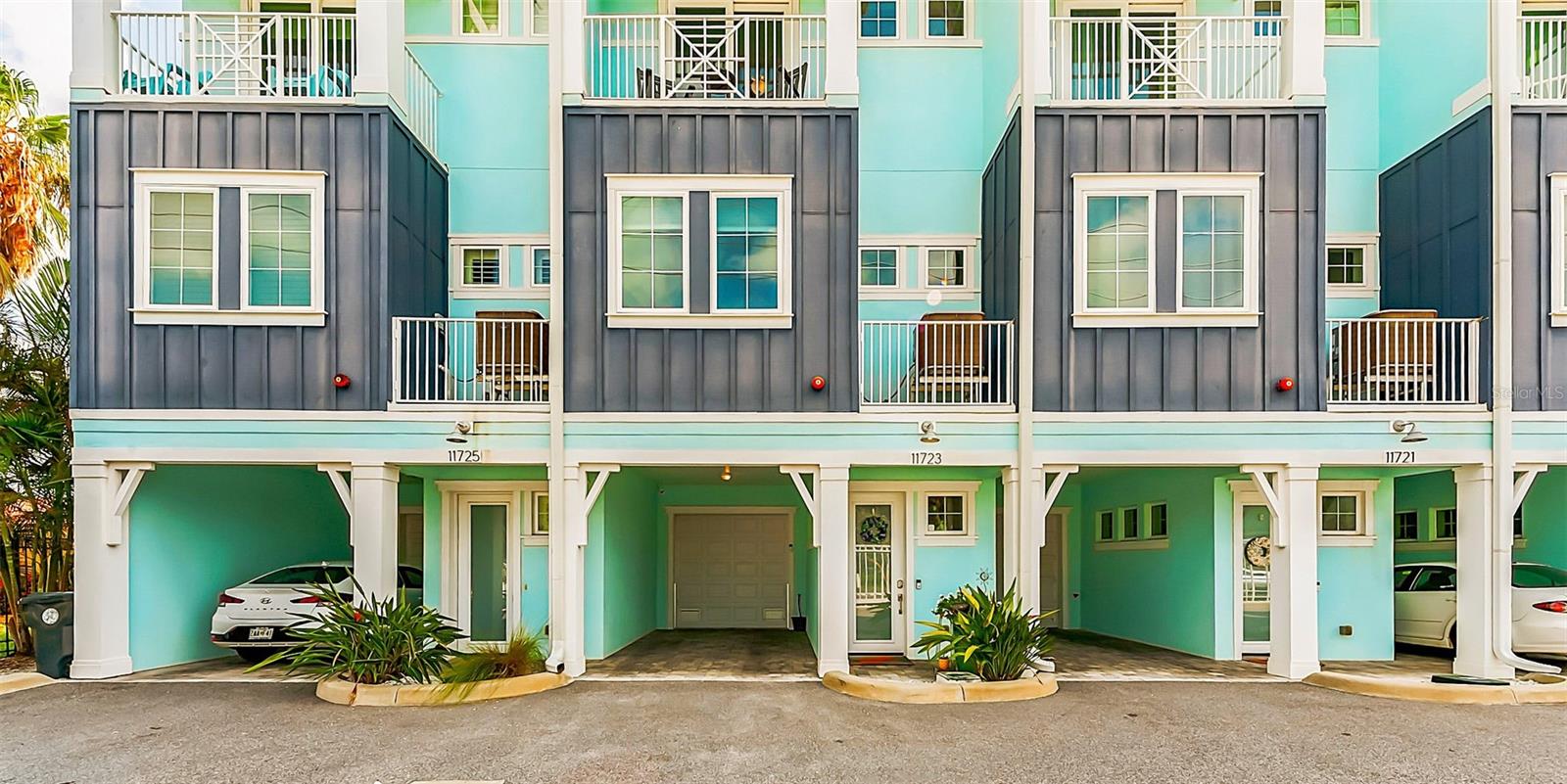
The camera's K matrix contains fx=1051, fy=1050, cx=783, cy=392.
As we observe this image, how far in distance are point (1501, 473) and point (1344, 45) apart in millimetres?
6028

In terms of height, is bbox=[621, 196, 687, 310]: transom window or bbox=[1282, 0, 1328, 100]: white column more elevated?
bbox=[1282, 0, 1328, 100]: white column

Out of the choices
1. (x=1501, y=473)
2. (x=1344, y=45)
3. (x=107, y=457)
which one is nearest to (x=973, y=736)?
(x=1501, y=473)

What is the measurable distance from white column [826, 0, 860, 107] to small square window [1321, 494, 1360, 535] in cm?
713

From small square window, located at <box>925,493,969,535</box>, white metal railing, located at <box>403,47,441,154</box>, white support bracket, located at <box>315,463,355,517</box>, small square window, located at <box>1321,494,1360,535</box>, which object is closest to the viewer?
white support bracket, located at <box>315,463,355,517</box>

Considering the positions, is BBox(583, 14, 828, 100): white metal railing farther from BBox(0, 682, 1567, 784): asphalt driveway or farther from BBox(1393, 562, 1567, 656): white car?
BBox(1393, 562, 1567, 656): white car

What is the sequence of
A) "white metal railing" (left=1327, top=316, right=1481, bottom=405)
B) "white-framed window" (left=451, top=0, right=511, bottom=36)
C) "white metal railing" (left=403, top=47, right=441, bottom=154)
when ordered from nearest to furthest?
"white metal railing" (left=1327, top=316, right=1481, bottom=405) < "white metal railing" (left=403, top=47, right=441, bottom=154) < "white-framed window" (left=451, top=0, right=511, bottom=36)

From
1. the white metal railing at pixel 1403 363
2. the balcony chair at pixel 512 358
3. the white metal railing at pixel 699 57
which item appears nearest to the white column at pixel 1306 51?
the white metal railing at pixel 1403 363

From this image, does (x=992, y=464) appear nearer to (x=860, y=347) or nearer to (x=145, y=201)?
(x=860, y=347)

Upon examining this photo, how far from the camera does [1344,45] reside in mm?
13477

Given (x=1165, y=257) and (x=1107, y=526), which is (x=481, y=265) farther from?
(x=1107, y=526)

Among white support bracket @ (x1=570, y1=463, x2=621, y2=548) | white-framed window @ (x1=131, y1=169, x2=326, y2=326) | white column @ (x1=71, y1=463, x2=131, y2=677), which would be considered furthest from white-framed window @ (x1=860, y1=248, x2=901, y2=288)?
white column @ (x1=71, y1=463, x2=131, y2=677)

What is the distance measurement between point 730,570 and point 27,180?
34.0ft

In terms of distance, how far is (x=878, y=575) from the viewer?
41.0ft

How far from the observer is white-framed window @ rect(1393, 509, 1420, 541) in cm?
1444
